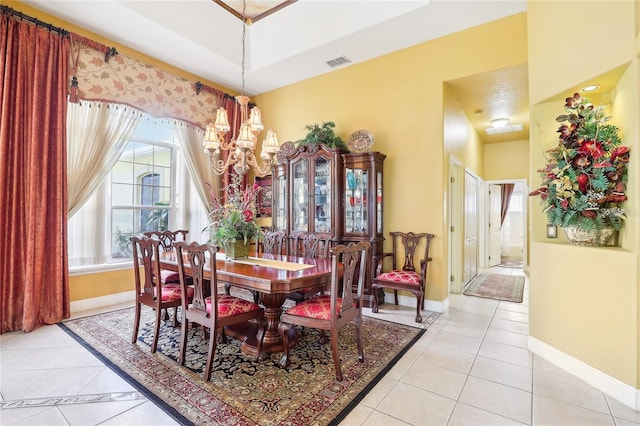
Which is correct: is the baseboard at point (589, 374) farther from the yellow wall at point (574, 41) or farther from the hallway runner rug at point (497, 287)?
the yellow wall at point (574, 41)

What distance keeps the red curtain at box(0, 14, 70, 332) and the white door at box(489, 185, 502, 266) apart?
8.17 m

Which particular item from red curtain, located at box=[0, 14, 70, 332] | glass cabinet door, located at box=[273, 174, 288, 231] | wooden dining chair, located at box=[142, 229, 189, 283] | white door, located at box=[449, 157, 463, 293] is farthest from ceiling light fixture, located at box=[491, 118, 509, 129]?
red curtain, located at box=[0, 14, 70, 332]

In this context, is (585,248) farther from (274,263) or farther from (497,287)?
(497,287)

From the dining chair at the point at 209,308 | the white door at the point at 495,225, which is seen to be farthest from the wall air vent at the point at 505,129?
the dining chair at the point at 209,308

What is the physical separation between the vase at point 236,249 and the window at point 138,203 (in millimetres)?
2140

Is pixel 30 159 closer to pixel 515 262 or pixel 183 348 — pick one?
pixel 183 348

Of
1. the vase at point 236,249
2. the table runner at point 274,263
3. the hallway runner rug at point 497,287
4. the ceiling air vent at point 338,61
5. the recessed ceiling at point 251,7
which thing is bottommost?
the hallway runner rug at point 497,287

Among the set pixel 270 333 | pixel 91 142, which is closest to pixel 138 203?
pixel 91 142

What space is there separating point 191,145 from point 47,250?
2.38 m

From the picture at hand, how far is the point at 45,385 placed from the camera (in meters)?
→ 2.21

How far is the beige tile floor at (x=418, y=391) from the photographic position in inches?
73.3

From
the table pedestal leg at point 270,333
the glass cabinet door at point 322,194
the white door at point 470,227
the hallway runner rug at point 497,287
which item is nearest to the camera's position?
the table pedestal leg at point 270,333

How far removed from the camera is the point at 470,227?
18.7 feet

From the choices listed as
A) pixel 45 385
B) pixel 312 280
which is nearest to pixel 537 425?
pixel 312 280
